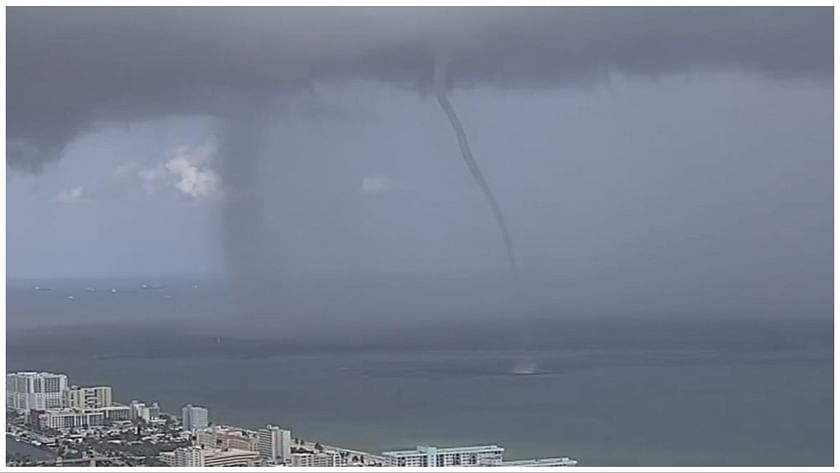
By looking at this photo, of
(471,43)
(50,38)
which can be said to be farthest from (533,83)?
(50,38)

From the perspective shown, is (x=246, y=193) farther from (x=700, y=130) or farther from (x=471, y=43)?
(x=700, y=130)

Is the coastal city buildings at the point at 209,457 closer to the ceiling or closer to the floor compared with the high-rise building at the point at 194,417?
closer to the floor

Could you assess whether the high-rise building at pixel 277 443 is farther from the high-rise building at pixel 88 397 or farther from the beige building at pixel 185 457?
the high-rise building at pixel 88 397

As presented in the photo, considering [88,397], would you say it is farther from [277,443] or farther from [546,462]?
[546,462]

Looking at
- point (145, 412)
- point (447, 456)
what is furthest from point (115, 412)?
point (447, 456)

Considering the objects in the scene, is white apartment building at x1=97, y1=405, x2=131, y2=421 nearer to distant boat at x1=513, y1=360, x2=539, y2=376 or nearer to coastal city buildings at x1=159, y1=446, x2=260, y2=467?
coastal city buildings at x1=159, y1=446, x2=260, y2=467

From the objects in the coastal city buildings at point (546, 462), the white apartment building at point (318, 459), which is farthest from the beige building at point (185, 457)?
the coastal city buildings at point (546, 462)

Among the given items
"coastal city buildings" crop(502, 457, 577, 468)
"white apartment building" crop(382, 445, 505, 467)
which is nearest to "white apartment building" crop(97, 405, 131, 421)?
"white apartment building" crop(382, 445, 505, 467)
